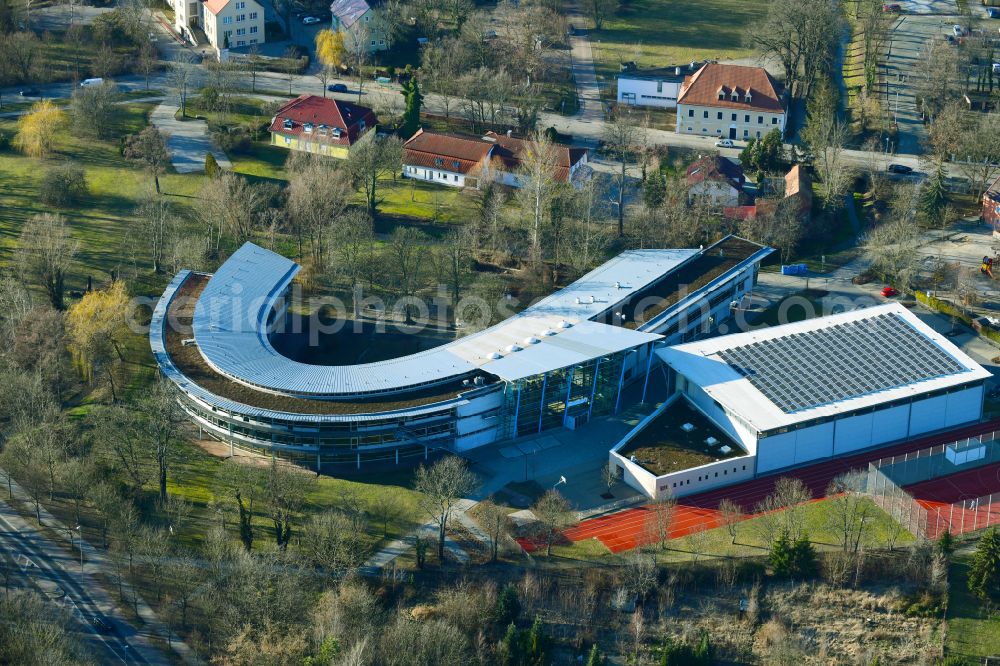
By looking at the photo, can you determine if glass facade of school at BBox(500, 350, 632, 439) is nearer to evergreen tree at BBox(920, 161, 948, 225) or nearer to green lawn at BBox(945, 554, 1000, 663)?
green lawn at BBox(945, 554, 1000, 663)

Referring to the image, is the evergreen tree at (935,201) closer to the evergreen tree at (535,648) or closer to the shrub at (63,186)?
the evergreen tree at (535,648)

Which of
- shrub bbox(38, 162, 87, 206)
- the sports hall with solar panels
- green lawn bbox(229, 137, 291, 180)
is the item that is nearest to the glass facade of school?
the sports hall with solar panels

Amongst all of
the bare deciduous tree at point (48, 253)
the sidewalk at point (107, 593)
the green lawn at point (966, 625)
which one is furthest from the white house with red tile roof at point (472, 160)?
the green lawn at point (966, 625)

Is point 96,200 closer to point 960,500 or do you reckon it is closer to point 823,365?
point 823,365

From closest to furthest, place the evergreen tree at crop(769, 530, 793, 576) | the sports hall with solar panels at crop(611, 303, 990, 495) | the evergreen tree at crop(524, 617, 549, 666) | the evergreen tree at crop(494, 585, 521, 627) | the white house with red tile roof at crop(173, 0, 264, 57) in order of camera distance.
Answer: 1. the evergreen tree at crop(524, 617, 549, 666)
2. the evergreen tree at crop(494, 585, 521, 627)
3. the evergreen tree at crop(769, 530, 793, 576)
4. the sports hall with solar panels at crop(611, 303, 990, 495)
5. the white house with red tile roof at crop(173, 0, 264, 57)

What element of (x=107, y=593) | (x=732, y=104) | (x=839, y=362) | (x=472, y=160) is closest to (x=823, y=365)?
(x=839, y=362)

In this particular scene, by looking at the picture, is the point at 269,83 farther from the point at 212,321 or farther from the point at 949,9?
the point at 949,9
